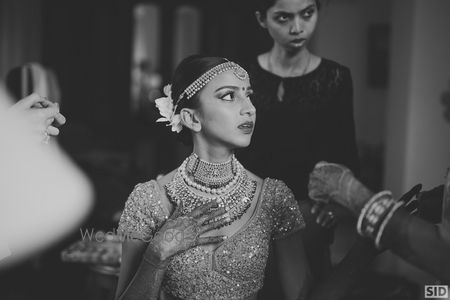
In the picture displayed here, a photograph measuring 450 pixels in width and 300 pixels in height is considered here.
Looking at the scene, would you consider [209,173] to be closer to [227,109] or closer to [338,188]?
[227,109]

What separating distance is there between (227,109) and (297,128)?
1.23ft

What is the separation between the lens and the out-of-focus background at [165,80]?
12.1ft

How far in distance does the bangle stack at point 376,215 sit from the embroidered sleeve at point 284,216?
0.37 meters

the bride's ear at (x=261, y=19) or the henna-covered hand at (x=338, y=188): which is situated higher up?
the bride's ear at (x=261, y=19)

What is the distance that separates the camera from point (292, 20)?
1794 millimetres

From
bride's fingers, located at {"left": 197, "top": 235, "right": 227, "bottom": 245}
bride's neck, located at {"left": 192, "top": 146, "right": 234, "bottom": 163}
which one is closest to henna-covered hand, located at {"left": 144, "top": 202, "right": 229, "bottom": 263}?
bride's fingers, located at {"left": 197, "top": 235, "right": 227, "bottom": 245}

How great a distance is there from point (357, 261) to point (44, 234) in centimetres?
252

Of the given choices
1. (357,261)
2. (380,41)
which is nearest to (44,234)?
(357,261)

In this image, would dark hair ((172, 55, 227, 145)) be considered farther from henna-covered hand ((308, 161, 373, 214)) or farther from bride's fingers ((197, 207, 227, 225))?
henna-covered hand ((308, 161, 373, 214))

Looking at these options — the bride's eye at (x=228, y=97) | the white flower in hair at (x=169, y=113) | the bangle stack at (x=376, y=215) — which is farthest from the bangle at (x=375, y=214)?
the white flower in hair at (x=169, y=113)

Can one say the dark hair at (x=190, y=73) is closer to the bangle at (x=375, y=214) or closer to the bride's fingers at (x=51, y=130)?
the bride's fingers at (x=51, y=130)

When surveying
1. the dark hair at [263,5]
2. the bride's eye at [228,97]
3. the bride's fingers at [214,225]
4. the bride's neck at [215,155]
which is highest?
the dark hair at [263,5]

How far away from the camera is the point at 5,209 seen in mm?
2031

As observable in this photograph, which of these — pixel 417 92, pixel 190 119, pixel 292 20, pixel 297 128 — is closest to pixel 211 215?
pixel 190 119
